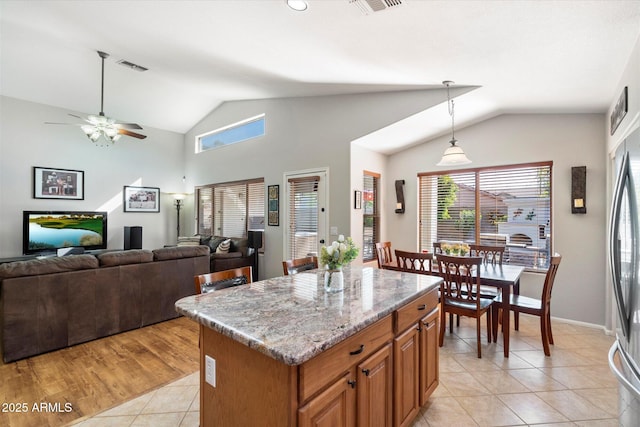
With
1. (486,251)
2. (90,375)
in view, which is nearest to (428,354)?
(486,251)

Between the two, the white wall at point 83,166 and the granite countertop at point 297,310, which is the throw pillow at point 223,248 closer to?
the white wall at point 83,166

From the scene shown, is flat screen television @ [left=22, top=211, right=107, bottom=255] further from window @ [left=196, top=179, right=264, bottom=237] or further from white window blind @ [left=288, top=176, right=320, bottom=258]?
white window blind @ [left=288, top=176, right=320, bottom=258]

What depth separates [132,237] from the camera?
21.9 feet

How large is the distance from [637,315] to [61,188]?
8.42 m

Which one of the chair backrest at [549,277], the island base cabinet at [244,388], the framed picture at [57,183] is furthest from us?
the framed picture at [57,183]

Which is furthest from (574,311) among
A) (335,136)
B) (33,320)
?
(33,320)

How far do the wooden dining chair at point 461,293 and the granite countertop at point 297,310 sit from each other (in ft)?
2.71

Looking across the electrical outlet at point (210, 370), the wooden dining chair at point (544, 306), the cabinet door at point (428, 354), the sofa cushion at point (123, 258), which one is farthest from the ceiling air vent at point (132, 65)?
the wooden dining chair at point (544, 306)

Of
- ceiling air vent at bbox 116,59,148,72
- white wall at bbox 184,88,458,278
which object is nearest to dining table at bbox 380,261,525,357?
white wall at bbox 184,88,458,278

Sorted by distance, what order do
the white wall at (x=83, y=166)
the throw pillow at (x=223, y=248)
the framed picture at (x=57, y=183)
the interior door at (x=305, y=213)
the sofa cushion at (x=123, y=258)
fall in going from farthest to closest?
the throw pillow at (x=223, y=248)
the framed picture at (x=57, y=183)
the white wall at (x=83, y=166)
the interior door at (x=305, y=213)
the sofa cushion at (x=123, y=258)

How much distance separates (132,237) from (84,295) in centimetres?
384

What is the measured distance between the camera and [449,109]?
390 cm

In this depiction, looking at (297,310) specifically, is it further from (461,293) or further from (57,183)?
(57,183)

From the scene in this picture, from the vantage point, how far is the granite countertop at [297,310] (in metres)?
1.15
